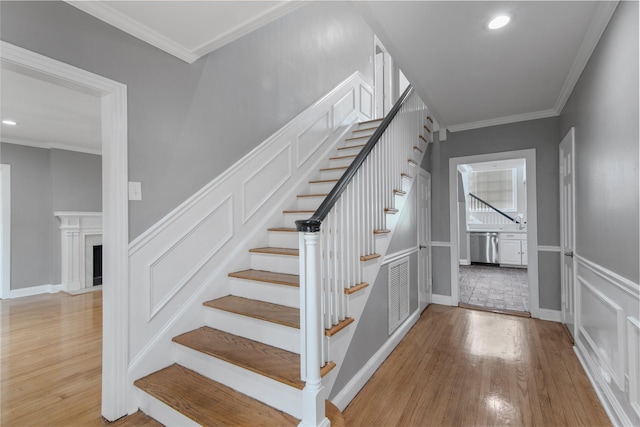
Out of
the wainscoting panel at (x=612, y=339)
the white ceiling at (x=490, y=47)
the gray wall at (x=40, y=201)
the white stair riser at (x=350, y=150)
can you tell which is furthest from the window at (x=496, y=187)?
the gray wall at (x=40, y=201)

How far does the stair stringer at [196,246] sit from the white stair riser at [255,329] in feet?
0.44

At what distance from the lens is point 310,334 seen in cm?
143

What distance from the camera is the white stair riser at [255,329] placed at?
5.78 feet

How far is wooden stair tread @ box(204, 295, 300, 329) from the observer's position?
1.77 m

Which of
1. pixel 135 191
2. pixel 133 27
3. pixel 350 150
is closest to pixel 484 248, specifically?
pixel 350 150

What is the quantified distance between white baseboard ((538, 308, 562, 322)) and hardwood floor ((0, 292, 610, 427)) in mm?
185

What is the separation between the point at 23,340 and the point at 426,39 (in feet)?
14.8

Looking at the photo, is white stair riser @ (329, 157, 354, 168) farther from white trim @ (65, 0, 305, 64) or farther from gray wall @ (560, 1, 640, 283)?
gray wall @ (560, 1, 640, 283)

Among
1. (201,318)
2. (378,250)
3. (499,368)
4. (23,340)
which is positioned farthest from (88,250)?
(499,368)

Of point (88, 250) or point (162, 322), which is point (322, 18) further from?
point (88, 250)

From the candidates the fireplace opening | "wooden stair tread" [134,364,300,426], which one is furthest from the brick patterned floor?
the fireplace opening

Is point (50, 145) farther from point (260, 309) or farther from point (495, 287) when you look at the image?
point (495, 287)

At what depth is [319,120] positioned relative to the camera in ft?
12.0

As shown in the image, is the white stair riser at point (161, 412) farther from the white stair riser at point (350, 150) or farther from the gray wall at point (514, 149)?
the gray wall at point (514, 149)
